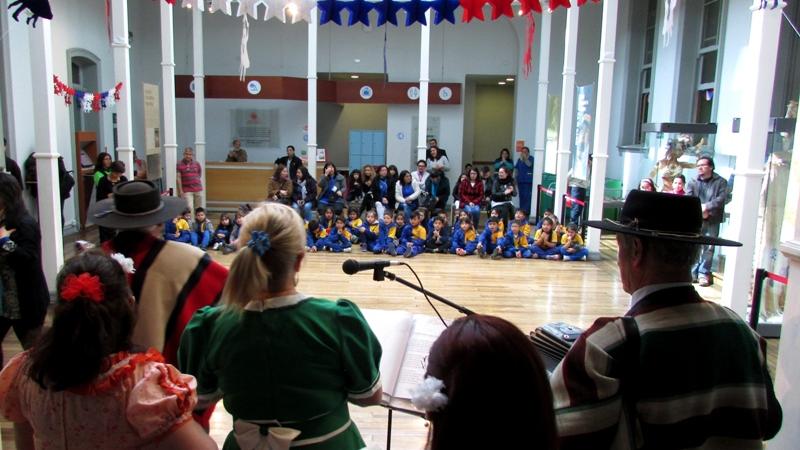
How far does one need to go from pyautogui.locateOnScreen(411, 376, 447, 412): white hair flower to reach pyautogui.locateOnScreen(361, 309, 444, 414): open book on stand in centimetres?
76

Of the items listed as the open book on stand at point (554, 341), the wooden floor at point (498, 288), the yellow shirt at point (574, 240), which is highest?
the open book on stand at point (554, 341)

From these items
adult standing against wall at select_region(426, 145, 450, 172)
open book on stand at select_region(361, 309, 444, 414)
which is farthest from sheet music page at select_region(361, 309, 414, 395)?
adult standing against wall at select_region(426, 145, 450, 172)

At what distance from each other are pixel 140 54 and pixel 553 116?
9094mm

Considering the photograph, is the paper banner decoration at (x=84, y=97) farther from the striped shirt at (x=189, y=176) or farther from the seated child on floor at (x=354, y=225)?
the seated child on floor at (x=354, y=225)

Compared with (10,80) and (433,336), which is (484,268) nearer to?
(433,336)

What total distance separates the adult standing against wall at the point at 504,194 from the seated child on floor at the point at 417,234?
166cm

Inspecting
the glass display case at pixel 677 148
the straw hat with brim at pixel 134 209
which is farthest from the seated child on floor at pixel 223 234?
the straw hat with brim at pixel 134 209

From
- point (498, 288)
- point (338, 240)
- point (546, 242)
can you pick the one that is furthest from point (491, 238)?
A: point (338, 240)

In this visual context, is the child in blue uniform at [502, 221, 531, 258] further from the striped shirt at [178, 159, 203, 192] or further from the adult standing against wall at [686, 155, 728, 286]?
the striped shirt at [178, 159, 203, 192]

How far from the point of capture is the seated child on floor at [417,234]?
8.58 metres

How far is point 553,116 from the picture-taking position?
1135cm

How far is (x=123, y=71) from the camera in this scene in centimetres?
707

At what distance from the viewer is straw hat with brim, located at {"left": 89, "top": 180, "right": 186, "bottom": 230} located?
203 centimetres

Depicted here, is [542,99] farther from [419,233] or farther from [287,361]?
[287,361]
